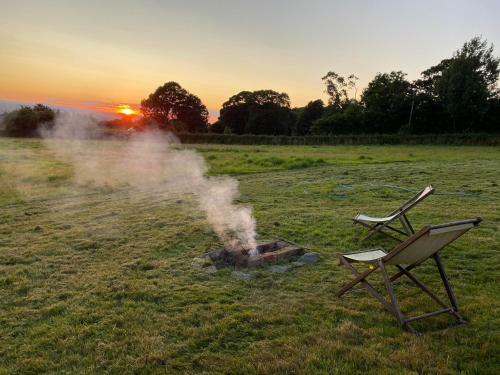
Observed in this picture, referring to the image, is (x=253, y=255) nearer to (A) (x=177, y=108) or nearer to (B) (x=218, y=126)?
(A) (x=177, y=108)

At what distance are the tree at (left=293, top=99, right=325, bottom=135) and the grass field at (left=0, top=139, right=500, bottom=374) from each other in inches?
2231

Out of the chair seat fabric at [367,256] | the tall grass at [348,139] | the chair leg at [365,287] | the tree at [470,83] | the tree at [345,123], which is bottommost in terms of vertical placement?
the chair leg at [365,287]

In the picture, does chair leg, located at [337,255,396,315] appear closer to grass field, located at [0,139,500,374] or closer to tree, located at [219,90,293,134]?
grass field, located at [0,139,500,374]

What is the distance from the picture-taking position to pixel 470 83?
44.5 metres

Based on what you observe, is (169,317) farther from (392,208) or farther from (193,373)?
(392,208)

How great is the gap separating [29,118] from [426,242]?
20621 mm

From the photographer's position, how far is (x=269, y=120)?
219ft

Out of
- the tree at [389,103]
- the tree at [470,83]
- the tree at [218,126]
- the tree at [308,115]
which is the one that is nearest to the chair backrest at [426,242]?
the tree at [470,83]

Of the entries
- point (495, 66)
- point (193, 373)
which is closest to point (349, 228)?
point (193, 373)

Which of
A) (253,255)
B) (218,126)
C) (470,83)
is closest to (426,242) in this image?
(253,255)

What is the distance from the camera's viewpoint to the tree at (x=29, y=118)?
1958cm

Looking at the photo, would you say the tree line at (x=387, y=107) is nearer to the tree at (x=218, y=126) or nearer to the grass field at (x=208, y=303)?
the tree at (x=218, y=126)

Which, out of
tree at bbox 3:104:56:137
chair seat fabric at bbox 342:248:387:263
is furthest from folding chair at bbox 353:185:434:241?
tree at bbox 3:104:56:137

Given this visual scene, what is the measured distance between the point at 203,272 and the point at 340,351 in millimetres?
2666
